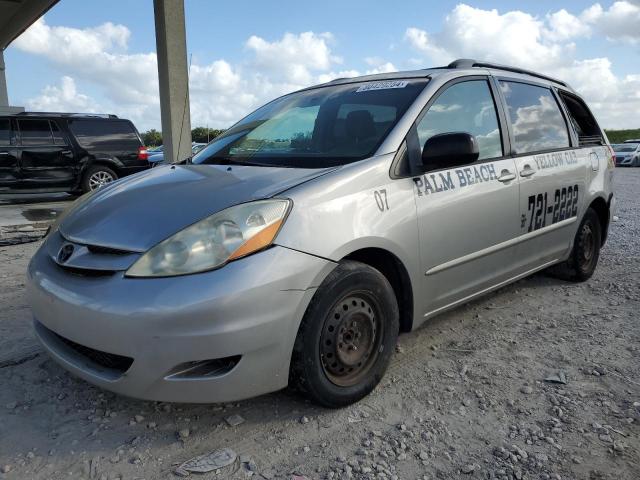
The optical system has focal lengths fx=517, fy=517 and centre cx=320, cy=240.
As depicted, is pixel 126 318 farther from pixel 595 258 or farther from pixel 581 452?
pixel 595 258

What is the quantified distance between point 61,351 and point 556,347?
2.73 m

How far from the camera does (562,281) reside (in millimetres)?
4547

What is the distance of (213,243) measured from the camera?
2.07 m

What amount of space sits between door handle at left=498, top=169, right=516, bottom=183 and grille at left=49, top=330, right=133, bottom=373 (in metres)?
2.38

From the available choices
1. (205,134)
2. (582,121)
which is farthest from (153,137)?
(582,121)

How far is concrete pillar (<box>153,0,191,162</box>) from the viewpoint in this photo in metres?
10.9

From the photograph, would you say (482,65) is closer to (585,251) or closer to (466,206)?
(466,206)

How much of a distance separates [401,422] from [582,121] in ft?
11.6

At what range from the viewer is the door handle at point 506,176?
324 cm

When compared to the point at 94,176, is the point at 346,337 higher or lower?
lower

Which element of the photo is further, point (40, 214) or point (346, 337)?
point (40, 214)

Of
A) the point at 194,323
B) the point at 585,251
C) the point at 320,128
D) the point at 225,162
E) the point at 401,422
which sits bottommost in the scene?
the point at 401,422

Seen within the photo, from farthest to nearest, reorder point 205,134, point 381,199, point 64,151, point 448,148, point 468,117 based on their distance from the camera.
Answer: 1. point 205,134
2. point 64,151
3. point 468,117
4. point 448,148
5. point 381,199

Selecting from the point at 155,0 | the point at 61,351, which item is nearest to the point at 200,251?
the point at 61,351
